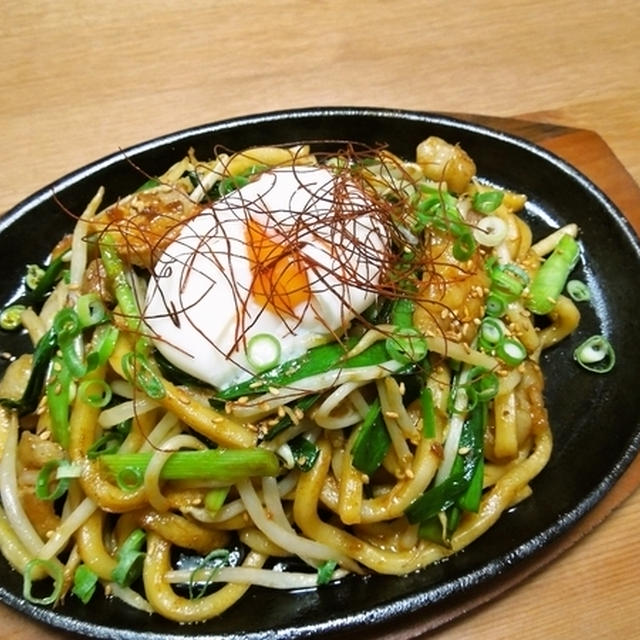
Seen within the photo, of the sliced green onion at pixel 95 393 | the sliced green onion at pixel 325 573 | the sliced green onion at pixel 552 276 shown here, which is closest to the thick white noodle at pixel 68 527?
the sliced green onion at pixel 95 393

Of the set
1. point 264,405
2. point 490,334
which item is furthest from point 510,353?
point 264,405

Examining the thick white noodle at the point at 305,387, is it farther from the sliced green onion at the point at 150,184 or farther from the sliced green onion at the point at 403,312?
the sliced green onion at the point at 150,184

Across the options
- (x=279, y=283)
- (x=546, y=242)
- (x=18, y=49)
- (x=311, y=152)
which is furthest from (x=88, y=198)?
(x=546, y=242)

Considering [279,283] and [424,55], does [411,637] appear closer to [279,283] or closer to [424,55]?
[279,283]

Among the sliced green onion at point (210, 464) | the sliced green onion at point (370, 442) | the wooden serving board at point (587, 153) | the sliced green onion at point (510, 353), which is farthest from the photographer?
the wooden serving board at point (587, 153)

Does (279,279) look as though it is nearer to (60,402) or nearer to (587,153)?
(60,402)

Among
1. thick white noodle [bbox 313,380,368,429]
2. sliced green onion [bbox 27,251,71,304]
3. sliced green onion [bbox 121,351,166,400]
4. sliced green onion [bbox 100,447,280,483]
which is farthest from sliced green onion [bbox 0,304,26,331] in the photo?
thick white noodle [bbox 313,380,368,429]

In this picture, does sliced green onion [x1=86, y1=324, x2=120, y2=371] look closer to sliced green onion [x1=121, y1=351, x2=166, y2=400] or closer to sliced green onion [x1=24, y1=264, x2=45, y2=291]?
sliced green onion [x1=121, y1=351, x2=166, y2=400]
